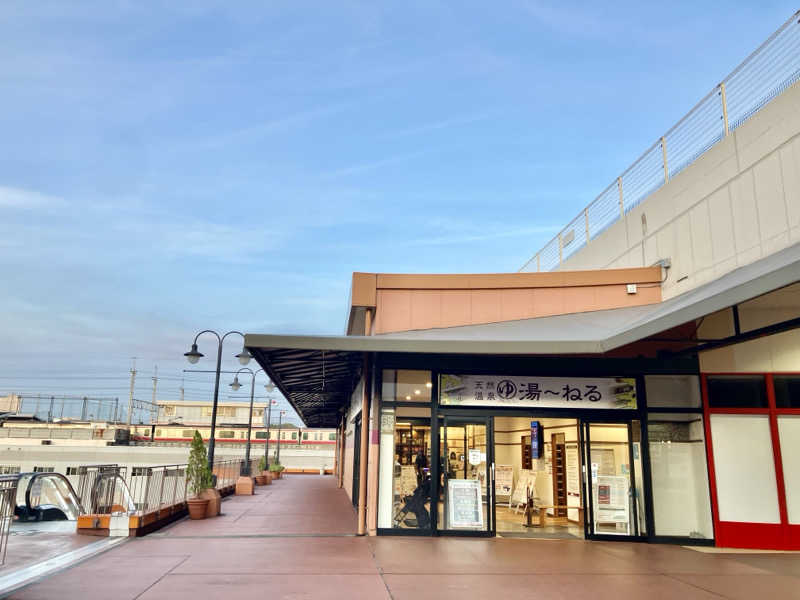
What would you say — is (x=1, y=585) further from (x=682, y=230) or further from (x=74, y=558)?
(x=682, y=230)

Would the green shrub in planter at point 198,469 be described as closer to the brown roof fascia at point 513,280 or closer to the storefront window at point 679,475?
the brown roof fascia at point 513,280

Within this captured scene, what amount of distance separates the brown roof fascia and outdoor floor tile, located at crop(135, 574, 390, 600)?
682cm

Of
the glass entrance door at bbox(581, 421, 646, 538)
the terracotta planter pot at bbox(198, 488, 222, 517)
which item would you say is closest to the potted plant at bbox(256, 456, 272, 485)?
the terracotta planter pot at bbox(198, 488, 222, 517)

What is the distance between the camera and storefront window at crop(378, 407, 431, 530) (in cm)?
1154

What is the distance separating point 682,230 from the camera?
12414 mm

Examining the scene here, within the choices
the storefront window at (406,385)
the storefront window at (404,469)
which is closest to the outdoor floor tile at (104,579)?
the storefront window at (404,469)

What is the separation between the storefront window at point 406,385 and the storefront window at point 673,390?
14.0 feet

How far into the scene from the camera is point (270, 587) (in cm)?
716

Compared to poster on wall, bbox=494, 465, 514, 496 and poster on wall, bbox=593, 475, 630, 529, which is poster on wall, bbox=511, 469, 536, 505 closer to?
poster on wall, bbox=494, 465, 514, 496

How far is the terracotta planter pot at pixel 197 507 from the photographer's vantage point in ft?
45.4

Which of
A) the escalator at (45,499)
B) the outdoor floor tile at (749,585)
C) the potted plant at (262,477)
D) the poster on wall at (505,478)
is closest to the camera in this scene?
the outdoor floor tile at (749,585)

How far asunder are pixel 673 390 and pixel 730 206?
3586 millimetres

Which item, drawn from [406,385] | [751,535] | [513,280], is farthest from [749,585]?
[513,280]

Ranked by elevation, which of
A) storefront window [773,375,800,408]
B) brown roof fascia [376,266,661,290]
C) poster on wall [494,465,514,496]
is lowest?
poster on wall [494,465,514,496]
